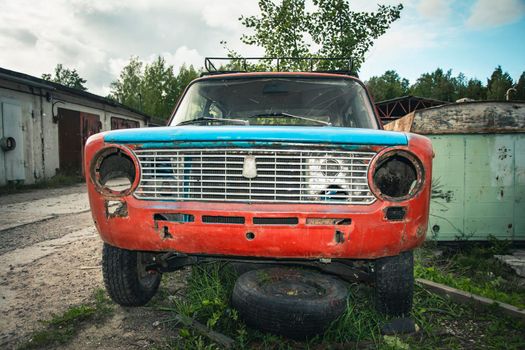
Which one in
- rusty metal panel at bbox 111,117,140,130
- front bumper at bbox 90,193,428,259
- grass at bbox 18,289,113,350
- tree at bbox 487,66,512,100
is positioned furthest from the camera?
tree at bbox 487,66,512,100

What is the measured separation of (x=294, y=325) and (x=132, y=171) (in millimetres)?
1259

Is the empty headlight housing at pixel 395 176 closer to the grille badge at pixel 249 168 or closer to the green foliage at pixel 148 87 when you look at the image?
the grille badge at pixel 249 168

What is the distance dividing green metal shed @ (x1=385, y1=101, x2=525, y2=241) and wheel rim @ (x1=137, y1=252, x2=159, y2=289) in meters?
3.02

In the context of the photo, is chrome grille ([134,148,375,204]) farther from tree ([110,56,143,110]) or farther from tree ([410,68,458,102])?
tree ([410,68,458,102])

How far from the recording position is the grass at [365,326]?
6.11ft

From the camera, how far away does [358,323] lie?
6.64 ft

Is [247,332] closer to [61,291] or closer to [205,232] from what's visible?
[205,232]

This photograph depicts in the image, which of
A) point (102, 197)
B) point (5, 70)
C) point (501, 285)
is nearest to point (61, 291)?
point (102, 197)

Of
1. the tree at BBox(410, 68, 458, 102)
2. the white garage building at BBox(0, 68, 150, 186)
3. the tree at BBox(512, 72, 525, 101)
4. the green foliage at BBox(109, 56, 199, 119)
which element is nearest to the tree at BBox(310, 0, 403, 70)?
the white garage building at BBox(0, 68, 150, 186)

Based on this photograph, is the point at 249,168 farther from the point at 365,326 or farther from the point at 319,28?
the point at 319,28

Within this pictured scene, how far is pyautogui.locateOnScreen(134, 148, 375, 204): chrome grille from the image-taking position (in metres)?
1.73

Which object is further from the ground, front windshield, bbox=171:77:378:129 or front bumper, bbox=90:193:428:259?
front windshield, bbox=171:77:378:129

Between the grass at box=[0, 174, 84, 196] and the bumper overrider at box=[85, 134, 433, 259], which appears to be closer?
the bumper overrider at box=[85, 134, 433, 259]

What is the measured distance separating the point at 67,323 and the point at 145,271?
1.77 feet
